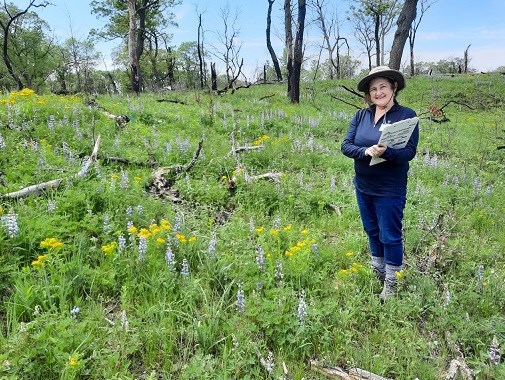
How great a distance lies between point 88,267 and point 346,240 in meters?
2.82

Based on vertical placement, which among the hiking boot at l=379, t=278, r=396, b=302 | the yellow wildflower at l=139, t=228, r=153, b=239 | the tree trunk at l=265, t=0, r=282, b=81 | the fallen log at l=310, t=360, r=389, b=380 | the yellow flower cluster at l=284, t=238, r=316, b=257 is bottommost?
the fallen log at l=310, t=360, r=389, b=380

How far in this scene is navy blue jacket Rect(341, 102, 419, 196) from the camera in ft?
9.88

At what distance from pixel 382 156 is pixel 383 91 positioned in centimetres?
61

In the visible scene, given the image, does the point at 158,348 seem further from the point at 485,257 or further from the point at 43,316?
the point at 485,257

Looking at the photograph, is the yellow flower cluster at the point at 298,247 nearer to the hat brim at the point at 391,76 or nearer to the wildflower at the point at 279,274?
the wildflower at the point at 279,274

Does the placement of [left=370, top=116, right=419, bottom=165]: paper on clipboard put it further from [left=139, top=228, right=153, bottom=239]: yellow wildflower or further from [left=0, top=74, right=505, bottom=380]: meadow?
[left=139, top=228, right=153, bottom=239]: yellow wildflower

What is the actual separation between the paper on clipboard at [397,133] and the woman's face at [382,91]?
36 centimetres

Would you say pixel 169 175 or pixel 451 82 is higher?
pixel 451 82

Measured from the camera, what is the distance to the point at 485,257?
4.16 m

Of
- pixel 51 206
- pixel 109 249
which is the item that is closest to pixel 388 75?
pixel 109 249

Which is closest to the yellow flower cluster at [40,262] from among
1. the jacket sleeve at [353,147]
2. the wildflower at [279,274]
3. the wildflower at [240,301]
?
the wildflower at [240,301]

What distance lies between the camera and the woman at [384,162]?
Result: 10.00ft

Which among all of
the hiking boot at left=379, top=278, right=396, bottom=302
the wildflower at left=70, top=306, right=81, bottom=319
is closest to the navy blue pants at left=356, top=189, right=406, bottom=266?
the hiking boot at left=379, top=278, right=396, bottom=302

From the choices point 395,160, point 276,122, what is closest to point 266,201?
point 395,160
